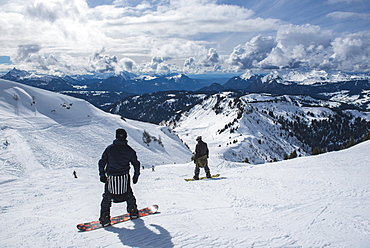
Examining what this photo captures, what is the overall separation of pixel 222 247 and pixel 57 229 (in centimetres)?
492

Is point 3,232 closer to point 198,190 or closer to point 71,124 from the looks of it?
point 198,190

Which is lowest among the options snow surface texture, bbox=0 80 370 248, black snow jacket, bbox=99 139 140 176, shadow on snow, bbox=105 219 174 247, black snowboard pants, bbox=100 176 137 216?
snow surface texture, bbox=0 80 370 248

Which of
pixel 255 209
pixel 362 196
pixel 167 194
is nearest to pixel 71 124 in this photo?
pixel 167 194

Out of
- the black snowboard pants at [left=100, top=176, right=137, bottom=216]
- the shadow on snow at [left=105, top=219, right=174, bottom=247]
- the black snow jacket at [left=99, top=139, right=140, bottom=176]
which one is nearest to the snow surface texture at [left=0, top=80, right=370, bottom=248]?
the shadow on snow at [left=105, top=219, right=174, bottom=247]

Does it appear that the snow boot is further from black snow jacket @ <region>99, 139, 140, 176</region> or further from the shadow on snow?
black snow jacket @ <region>99, 139, 140, 176</region>

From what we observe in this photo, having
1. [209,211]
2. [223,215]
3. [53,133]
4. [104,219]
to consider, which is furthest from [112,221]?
[53,133]

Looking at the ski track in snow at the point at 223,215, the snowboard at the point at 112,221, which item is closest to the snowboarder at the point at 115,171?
the snowboard at the point at 112,221

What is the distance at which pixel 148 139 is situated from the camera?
146 ft

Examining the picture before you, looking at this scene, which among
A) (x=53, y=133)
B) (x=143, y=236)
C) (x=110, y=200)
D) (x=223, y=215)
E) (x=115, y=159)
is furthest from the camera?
(x=53, y=133)

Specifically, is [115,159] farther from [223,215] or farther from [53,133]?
[53,133]

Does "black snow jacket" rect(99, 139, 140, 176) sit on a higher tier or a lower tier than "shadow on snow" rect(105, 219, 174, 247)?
higher

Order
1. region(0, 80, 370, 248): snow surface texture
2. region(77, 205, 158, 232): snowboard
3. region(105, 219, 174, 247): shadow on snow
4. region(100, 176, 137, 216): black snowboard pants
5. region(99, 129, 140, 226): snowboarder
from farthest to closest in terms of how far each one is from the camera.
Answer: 1. region(100, 176, 137, 216): black snowboard pants
2. region(99, 129, 140, 226): snowboarder
3. region(77, 205, 158, 232): snowboard
4. region(0, 80, 370, 248): snow surface texture
5. region(105, 219, 174, 247): shadow on snow

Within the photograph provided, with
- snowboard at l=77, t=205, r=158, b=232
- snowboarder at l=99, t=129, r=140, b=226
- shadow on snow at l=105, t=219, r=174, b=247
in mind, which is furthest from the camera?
snowboarder at l=99, t=129, r=140, b=226

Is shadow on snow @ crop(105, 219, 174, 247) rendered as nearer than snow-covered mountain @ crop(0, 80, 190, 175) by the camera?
Yes
